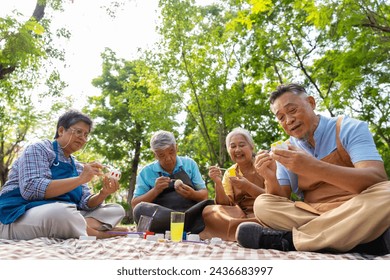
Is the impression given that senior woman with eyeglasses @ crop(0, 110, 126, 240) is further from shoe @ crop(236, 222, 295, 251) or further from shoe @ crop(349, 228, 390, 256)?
shoe @ crop(349, 228, 390, 256)

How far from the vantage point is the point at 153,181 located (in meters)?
4.55

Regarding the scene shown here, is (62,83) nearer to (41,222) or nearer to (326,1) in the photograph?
(326,1)

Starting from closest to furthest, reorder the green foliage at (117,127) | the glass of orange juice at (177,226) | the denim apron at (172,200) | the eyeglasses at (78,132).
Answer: the glass of orange juice at (177,226), the eyeglasses at (78,132), the denim apron at (172,200), the green foliage at (117,127)

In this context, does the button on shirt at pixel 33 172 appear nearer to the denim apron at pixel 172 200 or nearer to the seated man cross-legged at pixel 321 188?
the denim apron at pixel 172 200

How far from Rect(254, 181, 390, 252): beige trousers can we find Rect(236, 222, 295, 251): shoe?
A: 0.10 meters

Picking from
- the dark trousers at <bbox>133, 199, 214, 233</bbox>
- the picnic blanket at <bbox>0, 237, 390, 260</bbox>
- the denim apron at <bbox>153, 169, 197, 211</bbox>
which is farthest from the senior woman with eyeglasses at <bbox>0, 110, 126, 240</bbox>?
the denim apron at <bbox>153, 169, 197, 211</bbox>

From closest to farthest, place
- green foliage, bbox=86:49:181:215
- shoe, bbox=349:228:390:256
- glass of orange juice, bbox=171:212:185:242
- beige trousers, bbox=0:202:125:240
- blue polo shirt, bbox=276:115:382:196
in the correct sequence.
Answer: shoe, bbox=349:228:390:256, blue polo shirt, bbox=276:115:382:196, beige trousers, bbox=0:202:125:240, glass of orange juice, bbox=171:212:185:242, green foliage, bbox=86:49:181:215

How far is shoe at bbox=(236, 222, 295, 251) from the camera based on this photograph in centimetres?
270

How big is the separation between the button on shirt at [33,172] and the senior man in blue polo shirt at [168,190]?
45.4 inches

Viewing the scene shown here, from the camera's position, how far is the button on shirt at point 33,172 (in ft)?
10.7

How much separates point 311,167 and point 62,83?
36.3 ft

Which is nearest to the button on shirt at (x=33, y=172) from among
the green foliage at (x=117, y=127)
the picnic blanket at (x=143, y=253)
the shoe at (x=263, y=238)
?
the picnic blanket at (x=143, y=253)

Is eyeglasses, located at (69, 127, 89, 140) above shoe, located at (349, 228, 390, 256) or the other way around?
above
